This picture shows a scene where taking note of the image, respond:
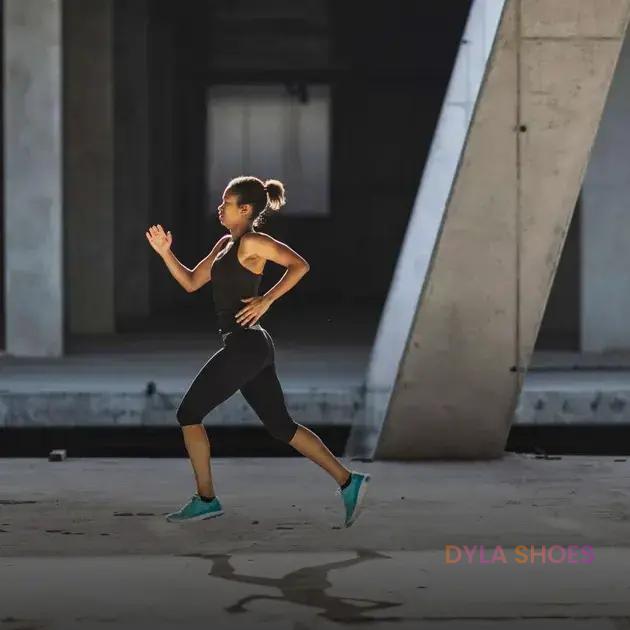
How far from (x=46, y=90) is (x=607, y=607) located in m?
11.1

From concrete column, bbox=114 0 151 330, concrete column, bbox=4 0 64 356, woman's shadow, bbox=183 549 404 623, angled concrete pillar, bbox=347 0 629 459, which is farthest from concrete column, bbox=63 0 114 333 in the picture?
woman's shadow, bbox=183 549 404 623

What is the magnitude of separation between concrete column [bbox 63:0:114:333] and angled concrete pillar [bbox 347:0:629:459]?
9.79 m

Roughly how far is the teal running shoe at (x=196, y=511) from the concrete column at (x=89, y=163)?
1117cm

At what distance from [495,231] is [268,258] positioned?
204cm

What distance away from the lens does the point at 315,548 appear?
19.7 feet

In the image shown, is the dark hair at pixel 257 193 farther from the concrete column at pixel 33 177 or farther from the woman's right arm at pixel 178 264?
the concrete column at pixel 33 177

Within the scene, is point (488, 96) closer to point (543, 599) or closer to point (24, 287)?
point (543, 599)

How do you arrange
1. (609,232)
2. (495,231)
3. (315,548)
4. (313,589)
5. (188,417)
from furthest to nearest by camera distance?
(609,232) < (495,231) < (188,417) < (315,548) < (313,589)

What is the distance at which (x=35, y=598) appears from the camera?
5152 millimetres

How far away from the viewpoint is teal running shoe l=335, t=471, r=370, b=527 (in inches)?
254

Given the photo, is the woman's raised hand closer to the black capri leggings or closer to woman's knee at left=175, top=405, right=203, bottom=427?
the black capri leggings

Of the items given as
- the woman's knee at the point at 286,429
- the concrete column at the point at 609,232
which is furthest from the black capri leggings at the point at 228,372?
the concrete column at the point at 609,232

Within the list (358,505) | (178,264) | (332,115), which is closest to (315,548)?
(358,505)

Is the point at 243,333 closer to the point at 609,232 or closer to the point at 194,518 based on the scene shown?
the point at 194,518
